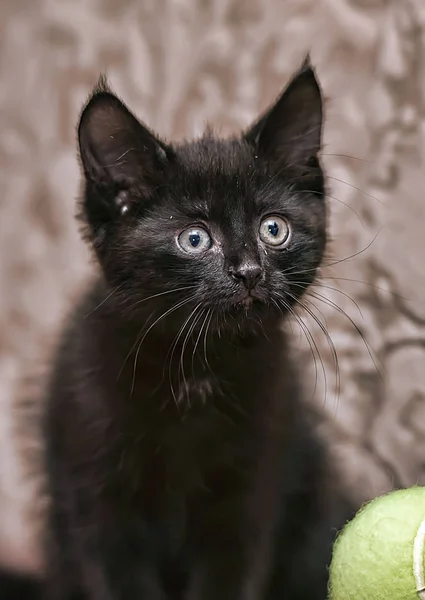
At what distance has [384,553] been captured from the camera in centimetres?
96

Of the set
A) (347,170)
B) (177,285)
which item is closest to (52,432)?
(177,285)

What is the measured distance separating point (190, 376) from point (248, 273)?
0.86 ft

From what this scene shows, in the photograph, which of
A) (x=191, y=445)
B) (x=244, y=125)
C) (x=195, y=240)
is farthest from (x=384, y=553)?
(x=244, y=125)

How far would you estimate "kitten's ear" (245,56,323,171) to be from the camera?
113cm

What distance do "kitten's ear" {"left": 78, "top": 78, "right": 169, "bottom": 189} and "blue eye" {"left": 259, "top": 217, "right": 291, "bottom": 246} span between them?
6.6 inches

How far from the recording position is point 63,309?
1586mm

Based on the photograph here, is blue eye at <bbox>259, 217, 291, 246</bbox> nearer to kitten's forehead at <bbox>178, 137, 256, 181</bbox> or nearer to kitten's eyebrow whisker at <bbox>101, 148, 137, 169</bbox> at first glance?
kitten's forehead at <bbox>178, 137, 256, 181</bbox>

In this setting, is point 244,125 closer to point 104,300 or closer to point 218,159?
point 218,159

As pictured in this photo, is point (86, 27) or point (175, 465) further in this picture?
point (86, 27)

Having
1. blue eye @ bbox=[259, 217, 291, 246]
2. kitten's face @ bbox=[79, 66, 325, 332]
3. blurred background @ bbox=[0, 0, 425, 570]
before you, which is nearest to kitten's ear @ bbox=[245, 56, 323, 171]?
kitten's face @ bbox=[79, 66, 325, 332]

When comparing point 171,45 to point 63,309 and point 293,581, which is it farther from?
point 293,581

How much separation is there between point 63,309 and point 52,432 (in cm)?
32

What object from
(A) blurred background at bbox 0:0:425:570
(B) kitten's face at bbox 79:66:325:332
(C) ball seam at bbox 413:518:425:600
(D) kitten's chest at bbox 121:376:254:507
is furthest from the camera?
(A) blurred background at bbox 0:0:425:570

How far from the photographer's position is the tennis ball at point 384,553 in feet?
3.06
